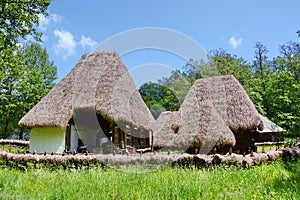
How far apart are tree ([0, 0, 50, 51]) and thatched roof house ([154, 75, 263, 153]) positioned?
867 centimetres

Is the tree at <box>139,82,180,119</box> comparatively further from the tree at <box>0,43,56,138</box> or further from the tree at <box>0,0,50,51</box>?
the tree at <box>0,0,50,51</box>

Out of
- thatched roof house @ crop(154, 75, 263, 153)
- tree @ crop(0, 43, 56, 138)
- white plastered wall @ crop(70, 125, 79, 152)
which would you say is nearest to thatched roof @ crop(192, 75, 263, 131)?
thatched roof house @ crop(154, 75, 263, 153)

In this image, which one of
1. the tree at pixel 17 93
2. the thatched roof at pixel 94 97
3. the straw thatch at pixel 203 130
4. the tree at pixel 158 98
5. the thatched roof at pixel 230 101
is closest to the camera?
the straw thatch at pixel 203 130

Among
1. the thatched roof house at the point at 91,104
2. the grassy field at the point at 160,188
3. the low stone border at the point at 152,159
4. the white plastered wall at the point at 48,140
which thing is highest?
the thatched roof house at the point at 91,104

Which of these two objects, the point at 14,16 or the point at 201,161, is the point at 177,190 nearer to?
the point at 201,161

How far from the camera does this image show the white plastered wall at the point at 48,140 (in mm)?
15640

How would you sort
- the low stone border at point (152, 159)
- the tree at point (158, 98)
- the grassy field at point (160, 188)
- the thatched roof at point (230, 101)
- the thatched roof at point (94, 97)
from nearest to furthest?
the grassy field at point (160, 188) → the low stone border at point (152, 159) → the thatched roof at point (230, 101) → the thatched roof at point (94, 97) → the tree at point (158, 98)

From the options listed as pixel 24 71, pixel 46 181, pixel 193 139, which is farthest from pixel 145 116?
pixel 24 71

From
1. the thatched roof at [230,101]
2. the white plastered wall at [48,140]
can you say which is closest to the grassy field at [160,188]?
the thatched roof at [230,101]

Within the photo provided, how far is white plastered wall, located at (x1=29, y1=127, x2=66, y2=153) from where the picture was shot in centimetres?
1564

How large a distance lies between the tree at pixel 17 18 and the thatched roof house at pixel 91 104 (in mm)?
4658

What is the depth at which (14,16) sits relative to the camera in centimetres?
1191

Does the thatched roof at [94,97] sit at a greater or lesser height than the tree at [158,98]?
lesser

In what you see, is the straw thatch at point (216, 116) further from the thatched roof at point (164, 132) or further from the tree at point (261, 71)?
the tree at point (261, 71)
